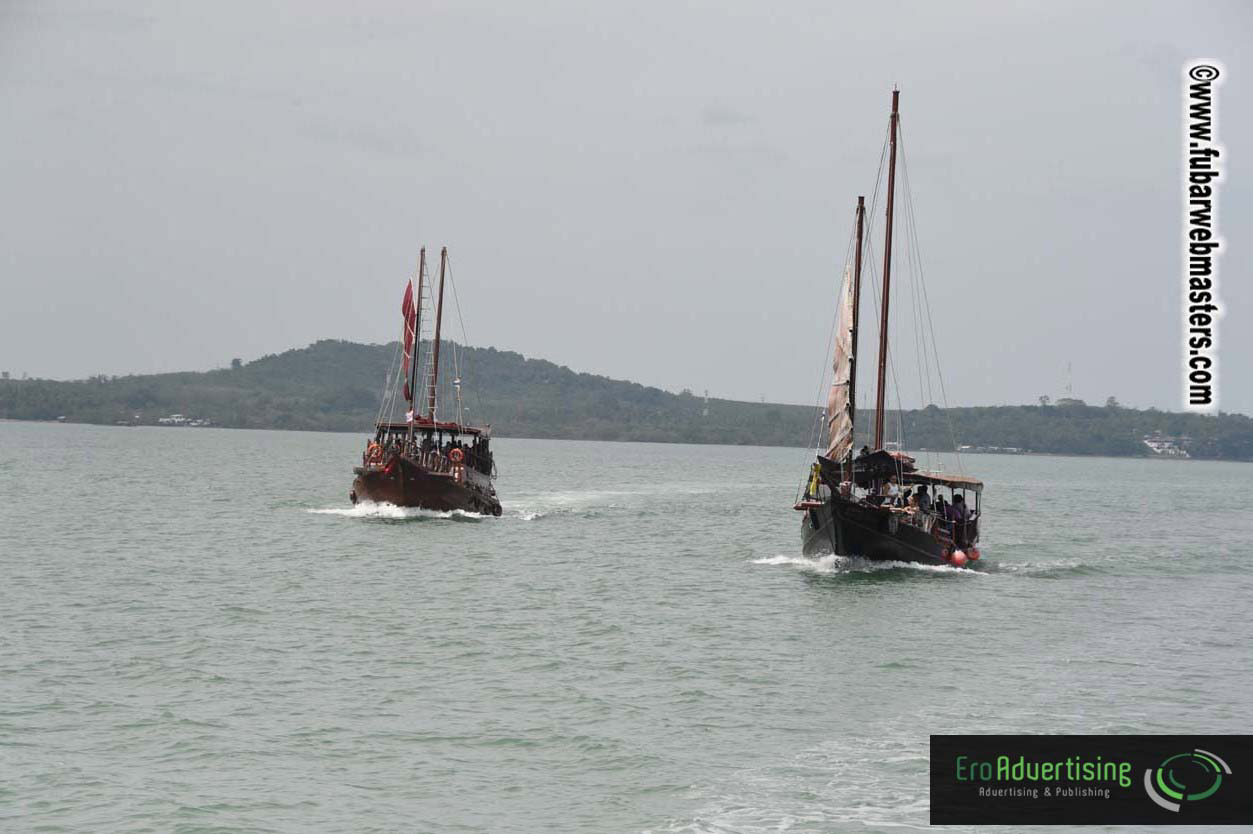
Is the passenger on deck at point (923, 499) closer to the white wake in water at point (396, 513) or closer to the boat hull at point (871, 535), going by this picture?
the boat hull at point (871, 535)

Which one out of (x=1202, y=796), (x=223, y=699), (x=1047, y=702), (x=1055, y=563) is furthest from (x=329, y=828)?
(x=1055, y=563)

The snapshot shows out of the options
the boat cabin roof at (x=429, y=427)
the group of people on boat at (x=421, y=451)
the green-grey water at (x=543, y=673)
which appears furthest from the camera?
the group of people on boat at (x=421, y=451)

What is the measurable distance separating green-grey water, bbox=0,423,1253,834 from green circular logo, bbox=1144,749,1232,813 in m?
2.33

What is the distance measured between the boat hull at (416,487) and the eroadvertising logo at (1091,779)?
42.2m

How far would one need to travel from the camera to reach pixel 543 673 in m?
26.8

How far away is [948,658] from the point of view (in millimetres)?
29266

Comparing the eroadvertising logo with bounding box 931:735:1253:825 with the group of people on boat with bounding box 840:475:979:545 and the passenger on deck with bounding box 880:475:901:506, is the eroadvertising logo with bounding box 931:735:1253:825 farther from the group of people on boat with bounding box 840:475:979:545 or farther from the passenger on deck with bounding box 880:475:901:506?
the passenger on deck with bounding box 880:475:901:506

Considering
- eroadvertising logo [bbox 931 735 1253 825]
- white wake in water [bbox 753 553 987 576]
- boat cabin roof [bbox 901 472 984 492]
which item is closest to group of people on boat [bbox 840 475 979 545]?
boat cabin roof [bbox 901 472 984 492]

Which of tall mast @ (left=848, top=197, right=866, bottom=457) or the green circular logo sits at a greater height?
tall mast @ (left=848, top=197, right=866, bottom=457)

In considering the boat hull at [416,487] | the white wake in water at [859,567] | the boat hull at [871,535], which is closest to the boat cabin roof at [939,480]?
the boat hull at [871,535]

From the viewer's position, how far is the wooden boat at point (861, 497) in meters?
42.8

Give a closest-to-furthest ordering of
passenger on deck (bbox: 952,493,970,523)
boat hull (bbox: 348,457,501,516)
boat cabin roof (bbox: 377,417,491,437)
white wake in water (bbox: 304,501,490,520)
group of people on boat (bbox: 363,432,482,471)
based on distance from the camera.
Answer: passenger on deck (bbox: 952,493,970,523)
boat hull (bbox: 348,457,501,516)
boat cabin roof (bbox: 377,417,491,437)
group of people on boat (bbox: 363,432,482,471)
white wake in water (bbox: 304,501,490,520)

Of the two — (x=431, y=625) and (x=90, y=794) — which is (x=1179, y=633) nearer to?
(x=431, y=625)

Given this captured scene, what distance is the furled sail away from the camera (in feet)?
143
